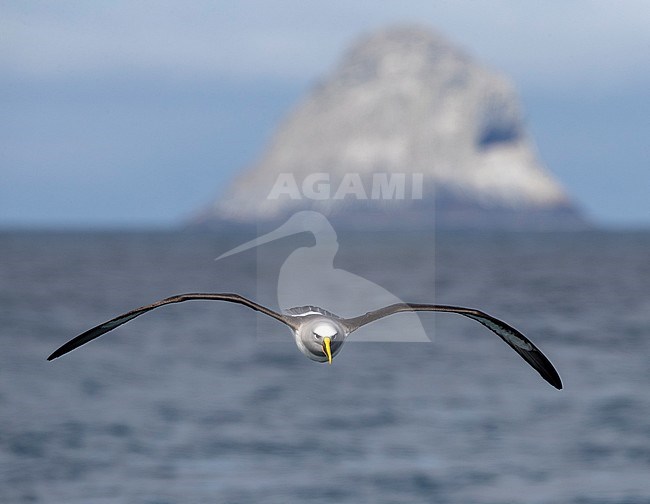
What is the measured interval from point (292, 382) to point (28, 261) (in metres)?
98.1

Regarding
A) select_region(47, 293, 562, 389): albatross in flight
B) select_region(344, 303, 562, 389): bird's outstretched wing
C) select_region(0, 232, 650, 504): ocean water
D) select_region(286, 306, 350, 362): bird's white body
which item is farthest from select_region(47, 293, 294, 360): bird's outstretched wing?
select_region(0, 232, 650, 504): ocean water

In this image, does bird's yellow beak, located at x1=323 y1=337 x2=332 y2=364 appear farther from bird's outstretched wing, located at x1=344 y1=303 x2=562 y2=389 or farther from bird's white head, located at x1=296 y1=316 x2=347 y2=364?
bird's outstretched wing, located at x1=344 y1=303 x2=562 y2=389

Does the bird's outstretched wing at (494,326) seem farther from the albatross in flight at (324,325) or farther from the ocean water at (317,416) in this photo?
the ocean water at (317,416)

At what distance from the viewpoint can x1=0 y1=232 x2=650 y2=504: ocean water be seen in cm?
2217

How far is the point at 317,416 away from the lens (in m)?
28.5

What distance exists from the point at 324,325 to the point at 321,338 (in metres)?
0.25

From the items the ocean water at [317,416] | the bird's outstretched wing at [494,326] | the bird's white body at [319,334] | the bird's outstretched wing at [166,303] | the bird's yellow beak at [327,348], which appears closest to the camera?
the bird's outstretched wing at [166,303]

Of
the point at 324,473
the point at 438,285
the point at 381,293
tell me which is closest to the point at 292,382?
the point at 324,473

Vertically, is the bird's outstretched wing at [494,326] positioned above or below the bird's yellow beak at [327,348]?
above

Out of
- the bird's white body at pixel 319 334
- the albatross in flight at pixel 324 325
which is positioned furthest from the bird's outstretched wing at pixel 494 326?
the bird's white body at pixel 319 334

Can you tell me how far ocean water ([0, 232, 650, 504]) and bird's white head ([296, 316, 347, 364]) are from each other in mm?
9161

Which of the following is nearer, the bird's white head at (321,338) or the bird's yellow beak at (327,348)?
the bird's yellow beak at (327,348)

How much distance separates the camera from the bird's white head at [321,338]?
11.7 metres

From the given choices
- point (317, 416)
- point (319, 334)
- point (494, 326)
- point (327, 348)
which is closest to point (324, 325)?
point (319, 334)
